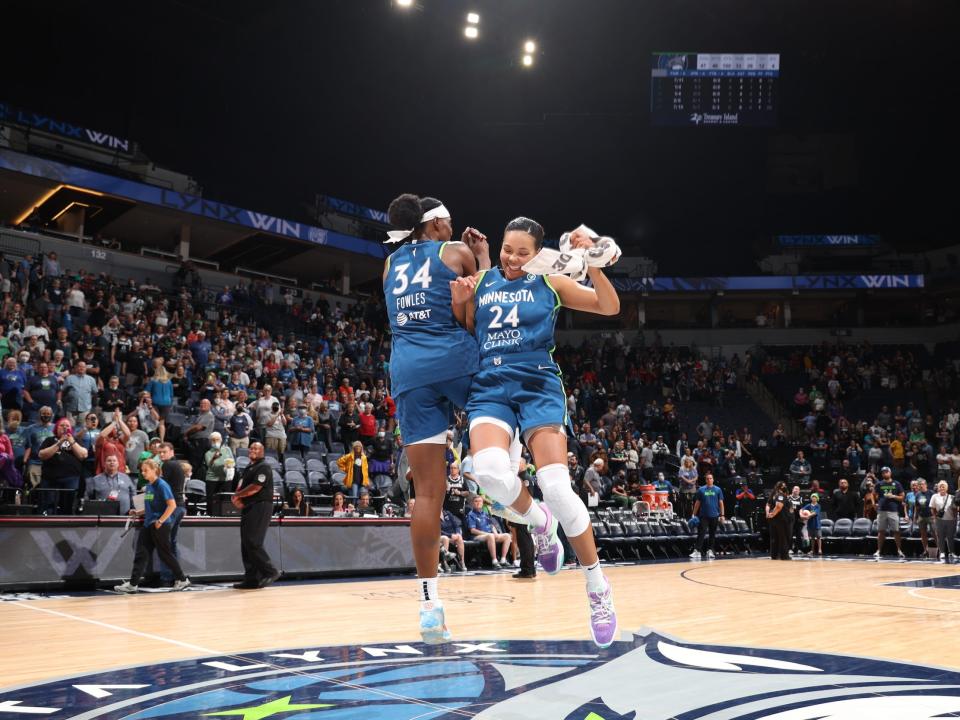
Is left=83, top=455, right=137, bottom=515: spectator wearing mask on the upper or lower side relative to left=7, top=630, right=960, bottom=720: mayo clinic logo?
upper

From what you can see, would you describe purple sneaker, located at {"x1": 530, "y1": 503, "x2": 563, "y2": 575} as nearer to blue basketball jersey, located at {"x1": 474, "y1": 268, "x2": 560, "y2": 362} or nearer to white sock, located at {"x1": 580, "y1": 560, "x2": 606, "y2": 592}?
white sock, located at {"x1": 580, "y1": 560, "x2": 606, "y2": 592}

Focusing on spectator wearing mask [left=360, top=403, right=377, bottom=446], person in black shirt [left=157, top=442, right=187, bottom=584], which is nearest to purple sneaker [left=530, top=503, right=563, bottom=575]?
person in black shirt [left=157, top=442, right=187, bottom=584]

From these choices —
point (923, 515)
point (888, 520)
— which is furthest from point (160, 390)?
point (923, 515)

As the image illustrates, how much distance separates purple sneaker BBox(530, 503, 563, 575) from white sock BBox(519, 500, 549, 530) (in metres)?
0.01

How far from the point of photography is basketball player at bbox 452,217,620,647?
347cm

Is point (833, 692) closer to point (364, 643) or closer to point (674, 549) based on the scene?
point (364, 643)

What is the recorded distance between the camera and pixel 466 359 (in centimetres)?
372

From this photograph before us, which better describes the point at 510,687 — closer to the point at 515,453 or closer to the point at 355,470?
the point at 515,453

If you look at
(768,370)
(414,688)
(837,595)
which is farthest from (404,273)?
(768,370)

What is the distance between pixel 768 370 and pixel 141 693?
29499mm

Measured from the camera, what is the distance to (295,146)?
28656 mm

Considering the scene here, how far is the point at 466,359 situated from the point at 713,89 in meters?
24.6

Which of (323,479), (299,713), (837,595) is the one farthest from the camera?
(323,479)

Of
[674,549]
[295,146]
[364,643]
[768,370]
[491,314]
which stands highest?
[295,146]
